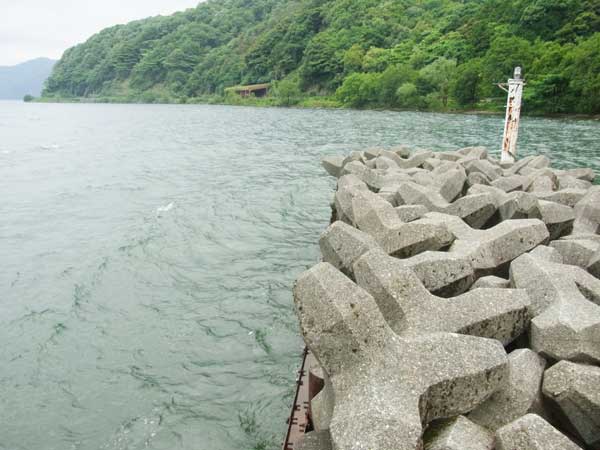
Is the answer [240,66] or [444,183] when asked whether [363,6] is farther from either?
[444,183]

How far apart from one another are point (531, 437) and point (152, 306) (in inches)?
197

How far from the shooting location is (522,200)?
226 inches

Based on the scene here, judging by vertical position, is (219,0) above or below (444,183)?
above

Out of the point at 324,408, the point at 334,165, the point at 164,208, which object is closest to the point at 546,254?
the point at 324,408

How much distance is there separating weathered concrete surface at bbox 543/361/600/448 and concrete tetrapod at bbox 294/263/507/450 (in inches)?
12.9

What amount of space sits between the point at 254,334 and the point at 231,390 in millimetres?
1025

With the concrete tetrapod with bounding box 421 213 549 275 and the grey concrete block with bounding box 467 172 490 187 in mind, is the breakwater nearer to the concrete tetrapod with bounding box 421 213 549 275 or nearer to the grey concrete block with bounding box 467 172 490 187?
the concrete tetrapod with bounding box 421 213 549 275

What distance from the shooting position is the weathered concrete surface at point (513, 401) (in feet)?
8.41

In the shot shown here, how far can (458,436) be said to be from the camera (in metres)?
2.30

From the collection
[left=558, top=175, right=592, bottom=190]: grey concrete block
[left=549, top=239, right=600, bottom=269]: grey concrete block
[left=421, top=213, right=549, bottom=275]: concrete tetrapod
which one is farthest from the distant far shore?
[left=421, top=213, right=549, bottom=275]: concrete tetrapod

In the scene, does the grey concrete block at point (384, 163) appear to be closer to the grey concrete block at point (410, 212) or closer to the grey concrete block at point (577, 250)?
the grey concrete block at point (410, 212)

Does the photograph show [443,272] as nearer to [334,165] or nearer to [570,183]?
[570,183]

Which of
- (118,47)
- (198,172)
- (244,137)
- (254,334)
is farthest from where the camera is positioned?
(118,47)

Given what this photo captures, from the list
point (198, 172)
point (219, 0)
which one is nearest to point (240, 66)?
point (219, 0)
